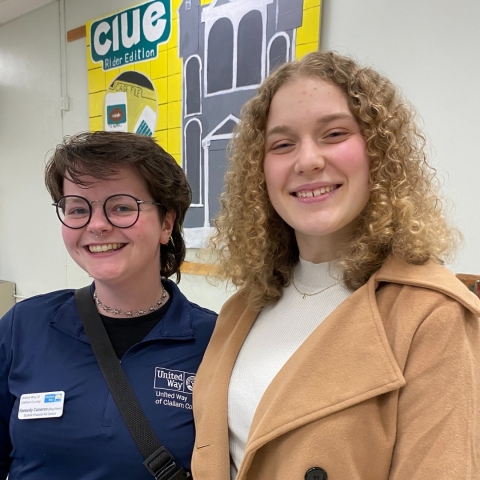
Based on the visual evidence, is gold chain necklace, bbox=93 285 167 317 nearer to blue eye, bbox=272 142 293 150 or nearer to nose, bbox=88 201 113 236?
nose, bbox=88 201 113 236

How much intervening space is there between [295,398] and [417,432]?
0.21m

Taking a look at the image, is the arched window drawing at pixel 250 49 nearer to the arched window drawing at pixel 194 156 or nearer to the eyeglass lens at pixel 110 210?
the arched window drawing at pixel 194 156

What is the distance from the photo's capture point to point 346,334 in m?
0.78

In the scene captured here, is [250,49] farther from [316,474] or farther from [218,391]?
[316,474]

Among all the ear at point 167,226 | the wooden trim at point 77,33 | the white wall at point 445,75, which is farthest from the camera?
the wooden trim at point 77,33

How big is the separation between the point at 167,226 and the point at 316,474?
2.56 ft

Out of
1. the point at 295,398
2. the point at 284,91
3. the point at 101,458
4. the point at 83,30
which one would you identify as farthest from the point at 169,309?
the point at 83,30

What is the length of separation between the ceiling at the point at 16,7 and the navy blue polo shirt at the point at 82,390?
282cm

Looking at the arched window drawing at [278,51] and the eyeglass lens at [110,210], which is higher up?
the arched window drawing at [278,51]

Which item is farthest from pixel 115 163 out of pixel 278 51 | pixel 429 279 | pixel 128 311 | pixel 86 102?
pixel 86 102

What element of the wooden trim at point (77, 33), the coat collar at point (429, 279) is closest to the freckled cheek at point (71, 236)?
the coat collar at point (429, 279)

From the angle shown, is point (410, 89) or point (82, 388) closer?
point (82, 388)

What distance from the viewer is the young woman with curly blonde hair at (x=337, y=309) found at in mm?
673

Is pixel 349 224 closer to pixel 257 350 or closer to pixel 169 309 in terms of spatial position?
pixel 257 350
